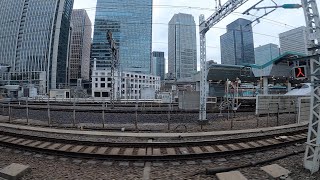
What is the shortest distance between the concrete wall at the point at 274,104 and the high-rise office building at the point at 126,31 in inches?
501

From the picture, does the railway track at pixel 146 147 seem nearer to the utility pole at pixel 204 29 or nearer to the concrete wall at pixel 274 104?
the utility pole at pixel 204 29

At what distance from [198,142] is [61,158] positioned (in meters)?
5.38

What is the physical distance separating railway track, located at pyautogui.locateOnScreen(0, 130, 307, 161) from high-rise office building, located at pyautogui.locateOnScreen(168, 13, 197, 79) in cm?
1792

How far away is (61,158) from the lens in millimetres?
8516

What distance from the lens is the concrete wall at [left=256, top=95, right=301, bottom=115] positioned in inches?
853

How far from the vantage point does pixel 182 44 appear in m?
43.1

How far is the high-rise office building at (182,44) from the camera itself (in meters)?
34.4

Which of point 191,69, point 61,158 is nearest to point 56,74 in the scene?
point 191,69

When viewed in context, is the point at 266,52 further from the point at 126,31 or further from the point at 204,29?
the point at 126,31

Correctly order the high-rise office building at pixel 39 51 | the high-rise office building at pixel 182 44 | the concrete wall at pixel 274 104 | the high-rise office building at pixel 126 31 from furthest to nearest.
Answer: the high-rise office building at pixel 39 51, the high-rise office building at pixel 126 31, the high-rise office building at pixel 182 44, the concrete wall at pixel 274 104

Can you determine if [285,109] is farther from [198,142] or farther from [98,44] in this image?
[98,44]

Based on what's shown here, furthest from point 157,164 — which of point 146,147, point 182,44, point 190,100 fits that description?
point 182,44

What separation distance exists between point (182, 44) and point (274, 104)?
23969mm

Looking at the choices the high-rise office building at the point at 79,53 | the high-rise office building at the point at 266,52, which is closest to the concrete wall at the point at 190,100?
the high-rise office building at the point at 266,52
